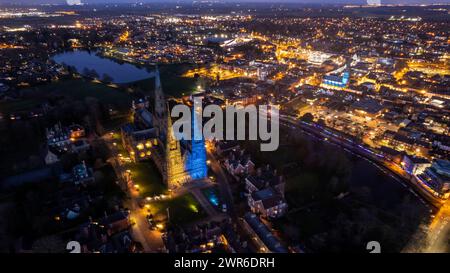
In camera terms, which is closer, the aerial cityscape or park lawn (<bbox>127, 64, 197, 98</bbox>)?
the aerial cityscape

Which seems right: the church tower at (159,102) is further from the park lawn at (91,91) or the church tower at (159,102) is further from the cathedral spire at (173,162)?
the park lawn at (91,91)

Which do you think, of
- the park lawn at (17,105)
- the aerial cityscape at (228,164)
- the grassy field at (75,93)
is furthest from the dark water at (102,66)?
the park lawn at (17,105)

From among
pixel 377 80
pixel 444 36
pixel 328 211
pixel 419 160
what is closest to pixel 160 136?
pixel 328 211

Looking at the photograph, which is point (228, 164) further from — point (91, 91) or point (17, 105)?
point (17, 105)

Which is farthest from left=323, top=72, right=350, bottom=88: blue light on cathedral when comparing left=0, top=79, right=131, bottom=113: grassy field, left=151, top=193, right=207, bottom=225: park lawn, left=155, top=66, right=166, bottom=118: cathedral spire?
left=151, top=193, right=207, bottom=225: park lawn

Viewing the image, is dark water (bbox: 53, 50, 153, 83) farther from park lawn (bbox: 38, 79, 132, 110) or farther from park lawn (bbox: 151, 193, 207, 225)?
park lawn (bbox: 151, 193, 207, 225)

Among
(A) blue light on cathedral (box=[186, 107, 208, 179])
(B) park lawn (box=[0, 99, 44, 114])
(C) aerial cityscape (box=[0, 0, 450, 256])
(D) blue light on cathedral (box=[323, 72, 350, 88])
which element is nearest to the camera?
(C) aerial cityscape (box=[0, 0, 450, 256])

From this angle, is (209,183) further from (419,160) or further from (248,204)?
(419,160)
